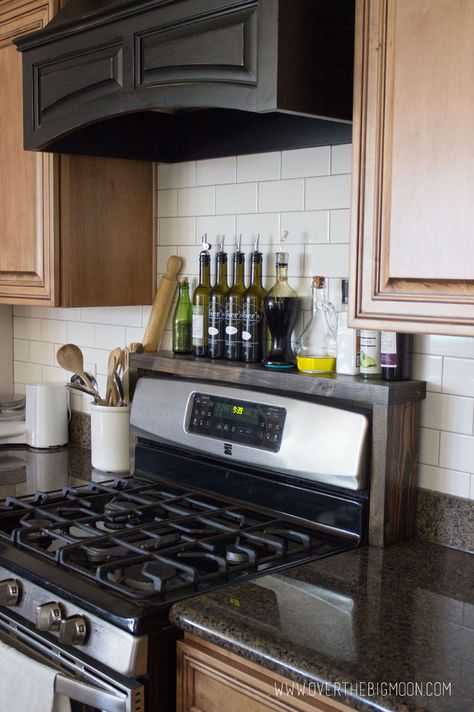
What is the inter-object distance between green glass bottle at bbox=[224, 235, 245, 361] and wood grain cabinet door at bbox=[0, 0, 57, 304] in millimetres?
534

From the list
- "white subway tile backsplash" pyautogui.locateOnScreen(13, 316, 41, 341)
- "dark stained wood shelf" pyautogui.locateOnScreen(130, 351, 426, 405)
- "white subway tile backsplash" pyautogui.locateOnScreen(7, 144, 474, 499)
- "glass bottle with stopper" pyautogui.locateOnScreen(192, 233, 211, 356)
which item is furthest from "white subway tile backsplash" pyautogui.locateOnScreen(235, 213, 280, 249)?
"white subway tile backsplash" pyautogui.locateOnScreen(13, 316, 41, 341)

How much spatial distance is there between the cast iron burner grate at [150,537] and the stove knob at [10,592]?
80mm

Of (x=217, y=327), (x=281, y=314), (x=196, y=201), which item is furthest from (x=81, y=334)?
(x=281, y=314)

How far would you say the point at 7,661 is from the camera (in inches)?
65.0

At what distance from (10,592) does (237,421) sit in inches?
26.0

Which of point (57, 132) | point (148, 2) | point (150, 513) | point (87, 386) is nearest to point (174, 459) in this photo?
point (150, 513)

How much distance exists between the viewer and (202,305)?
2.31m

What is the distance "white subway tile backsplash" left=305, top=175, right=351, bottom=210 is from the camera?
203 cm

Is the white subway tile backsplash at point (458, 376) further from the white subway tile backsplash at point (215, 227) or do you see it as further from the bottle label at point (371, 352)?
the white subway tile backsplash at point (215, 227)

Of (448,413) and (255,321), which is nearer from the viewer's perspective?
(448,413)

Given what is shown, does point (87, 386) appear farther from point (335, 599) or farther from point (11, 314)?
point (335, 599)

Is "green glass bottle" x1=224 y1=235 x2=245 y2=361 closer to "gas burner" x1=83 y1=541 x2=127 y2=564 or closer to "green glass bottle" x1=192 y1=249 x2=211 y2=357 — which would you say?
"green glass bottle" x1=192 y1=249 x2=211 y2=357

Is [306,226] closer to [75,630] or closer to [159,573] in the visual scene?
[159,573]

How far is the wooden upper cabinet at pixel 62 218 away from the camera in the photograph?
2406mm
